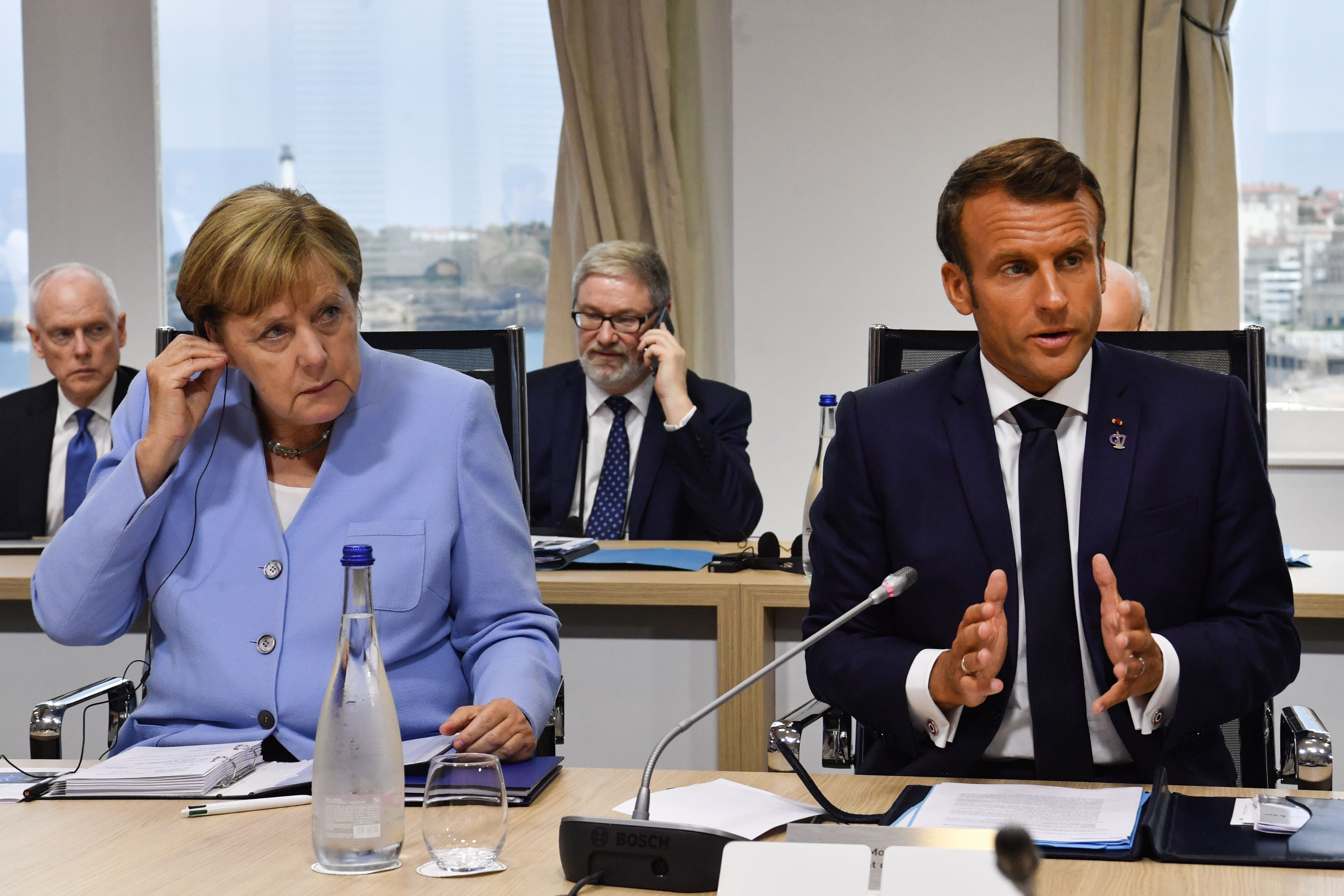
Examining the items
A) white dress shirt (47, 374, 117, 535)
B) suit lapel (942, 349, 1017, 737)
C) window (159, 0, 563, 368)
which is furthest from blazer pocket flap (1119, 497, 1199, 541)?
window (159, 0, 563, 368)

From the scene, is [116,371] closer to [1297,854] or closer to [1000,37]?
[1000,37]

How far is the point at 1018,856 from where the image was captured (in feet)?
1.46

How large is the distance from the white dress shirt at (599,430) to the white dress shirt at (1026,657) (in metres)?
1.70

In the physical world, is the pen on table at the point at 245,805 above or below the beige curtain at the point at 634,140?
below

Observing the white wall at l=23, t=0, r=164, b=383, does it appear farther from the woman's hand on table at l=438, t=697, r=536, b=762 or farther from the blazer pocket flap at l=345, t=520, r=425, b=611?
Result: the woman's hand on table at l=438, t=697, r=536, b=762

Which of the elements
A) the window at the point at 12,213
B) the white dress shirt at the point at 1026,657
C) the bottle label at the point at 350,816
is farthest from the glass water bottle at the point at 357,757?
the window at the point at 12,213

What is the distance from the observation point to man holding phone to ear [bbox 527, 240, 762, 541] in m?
3.10

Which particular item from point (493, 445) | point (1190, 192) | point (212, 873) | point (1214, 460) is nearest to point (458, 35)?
point (1190, 192)

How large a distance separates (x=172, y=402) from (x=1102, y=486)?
113cm

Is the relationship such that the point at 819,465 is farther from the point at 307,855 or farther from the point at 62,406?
the point at 62,406

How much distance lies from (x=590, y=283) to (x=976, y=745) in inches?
79.9

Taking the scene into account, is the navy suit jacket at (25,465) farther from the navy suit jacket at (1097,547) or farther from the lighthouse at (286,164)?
the navy suit jacket at (1097,547)

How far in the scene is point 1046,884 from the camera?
1041 millimetres

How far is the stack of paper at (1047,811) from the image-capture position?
3.69 ft
